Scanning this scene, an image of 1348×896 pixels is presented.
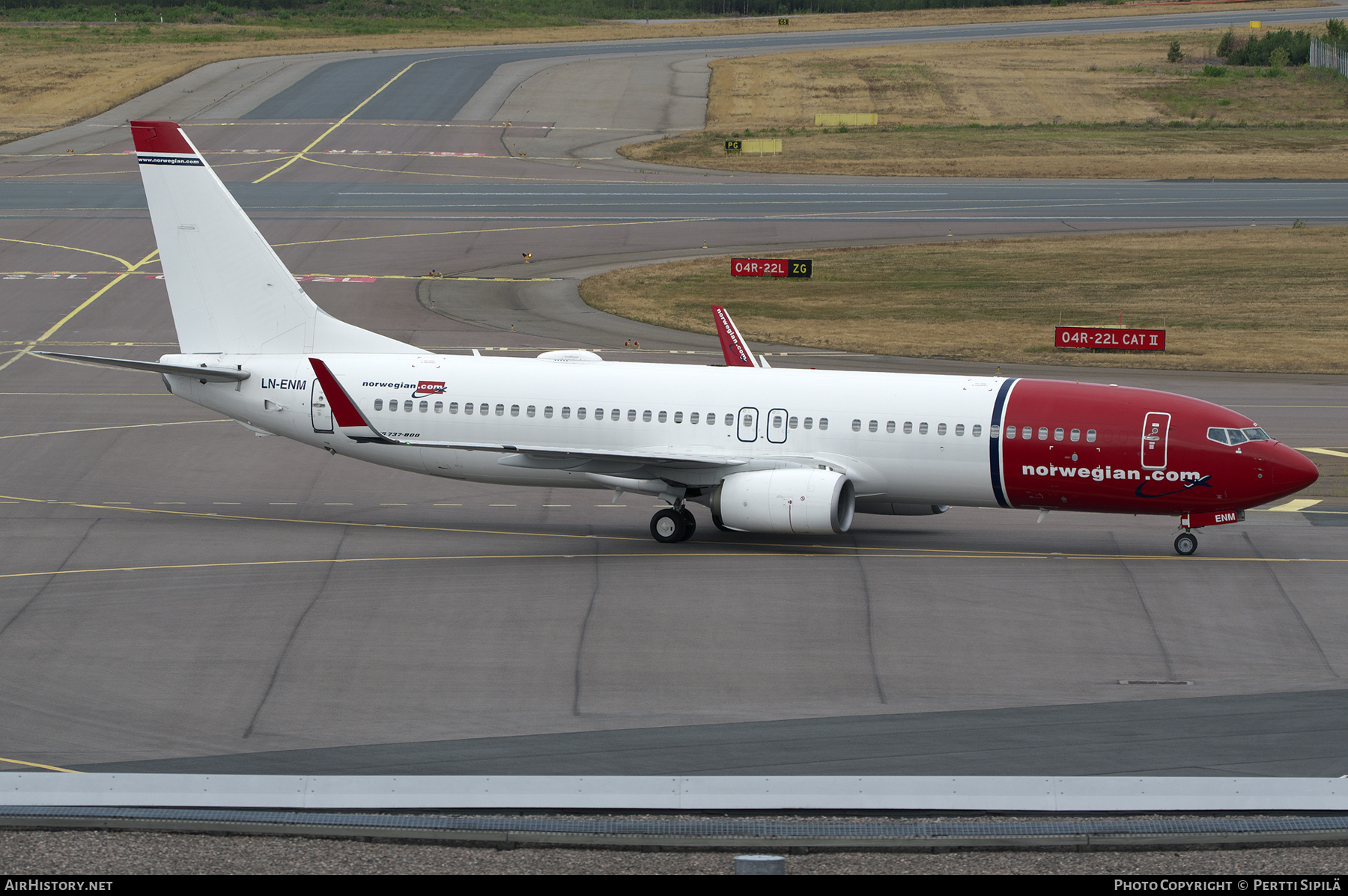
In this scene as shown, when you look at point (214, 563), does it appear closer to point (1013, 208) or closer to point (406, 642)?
point (406, 642)

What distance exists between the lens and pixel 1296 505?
40500 mm

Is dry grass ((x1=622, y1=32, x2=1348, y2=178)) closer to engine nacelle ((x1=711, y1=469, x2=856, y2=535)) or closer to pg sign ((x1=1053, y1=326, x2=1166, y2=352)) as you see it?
pg sign ((x1=1053, y1=326, x2=1166, y2=352))

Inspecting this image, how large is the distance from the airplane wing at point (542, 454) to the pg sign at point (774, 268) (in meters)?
38.1

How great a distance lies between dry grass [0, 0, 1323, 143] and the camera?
126m

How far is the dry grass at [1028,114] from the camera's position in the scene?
108m

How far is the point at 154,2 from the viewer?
183 metres

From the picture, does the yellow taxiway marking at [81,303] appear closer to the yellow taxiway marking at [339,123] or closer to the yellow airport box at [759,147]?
the yellow taxiway marking at [339,123]

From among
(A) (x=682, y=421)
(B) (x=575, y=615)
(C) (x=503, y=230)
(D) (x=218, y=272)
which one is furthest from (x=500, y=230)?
(B) (x=575, y=615)

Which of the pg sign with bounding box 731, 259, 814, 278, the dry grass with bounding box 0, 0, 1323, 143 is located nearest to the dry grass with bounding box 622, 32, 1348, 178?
the dry grass with bounding box 0, 0, 1323, 143

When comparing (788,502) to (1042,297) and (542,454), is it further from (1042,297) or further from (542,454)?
(1042,297)

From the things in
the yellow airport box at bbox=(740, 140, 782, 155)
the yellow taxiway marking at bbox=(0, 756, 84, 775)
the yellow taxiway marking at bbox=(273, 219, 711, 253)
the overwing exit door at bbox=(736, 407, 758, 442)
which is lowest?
the yellow taxiway marking at bbox=(273, 219, 711, 253)

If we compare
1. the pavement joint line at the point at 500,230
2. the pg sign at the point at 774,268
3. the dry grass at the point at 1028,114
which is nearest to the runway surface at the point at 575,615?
the pg sign at the point at 774,268

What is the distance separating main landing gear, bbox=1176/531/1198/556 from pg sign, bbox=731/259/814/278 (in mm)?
40442

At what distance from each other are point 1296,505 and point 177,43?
139802mm
